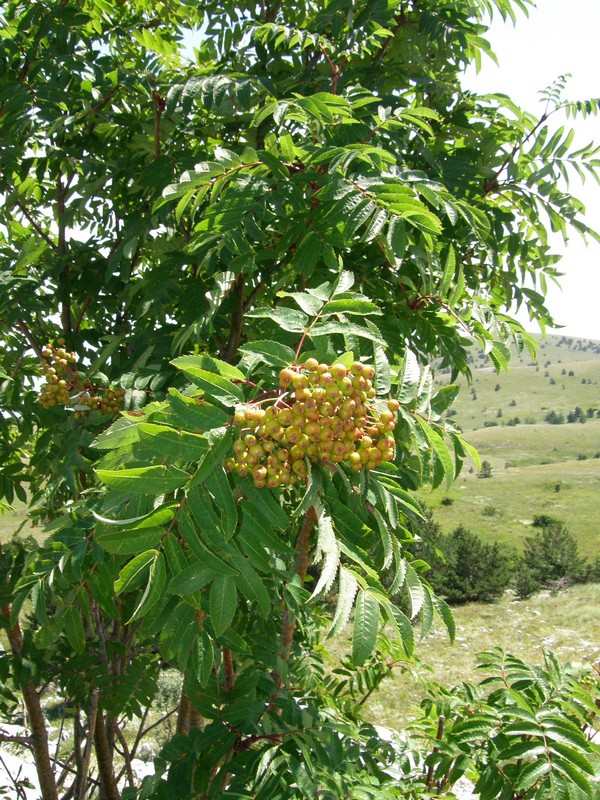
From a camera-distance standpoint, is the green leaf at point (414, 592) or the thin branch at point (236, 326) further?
the thin branch at point (236, 326)

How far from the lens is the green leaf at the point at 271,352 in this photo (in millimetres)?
1342

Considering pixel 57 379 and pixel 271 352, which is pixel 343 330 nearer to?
pixel 271 352

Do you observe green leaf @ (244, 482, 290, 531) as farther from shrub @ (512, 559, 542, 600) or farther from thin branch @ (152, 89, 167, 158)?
shrub @ (512, 559, 542, 600)

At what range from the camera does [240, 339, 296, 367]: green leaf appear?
1.34m

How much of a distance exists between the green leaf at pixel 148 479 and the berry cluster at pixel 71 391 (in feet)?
3.69

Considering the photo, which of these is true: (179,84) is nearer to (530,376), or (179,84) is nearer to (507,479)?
(507,479)

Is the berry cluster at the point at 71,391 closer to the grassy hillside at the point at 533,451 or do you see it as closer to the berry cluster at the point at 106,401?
the berry cluster at the point at 106,401

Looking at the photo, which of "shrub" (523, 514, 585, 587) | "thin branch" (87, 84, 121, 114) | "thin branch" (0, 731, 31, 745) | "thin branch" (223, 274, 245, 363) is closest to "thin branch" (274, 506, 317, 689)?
"thin branch" (223, 274, 245, 363)

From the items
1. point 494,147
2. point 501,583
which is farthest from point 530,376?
point 494,147

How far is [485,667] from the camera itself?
92.2 inches

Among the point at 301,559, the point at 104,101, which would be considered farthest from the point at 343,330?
the point at 104,101

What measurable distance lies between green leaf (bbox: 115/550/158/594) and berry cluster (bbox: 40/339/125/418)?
1093 millimetres

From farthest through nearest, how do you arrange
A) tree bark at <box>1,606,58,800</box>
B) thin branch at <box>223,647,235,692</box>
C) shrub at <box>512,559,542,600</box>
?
1. shrub at <box>512,559,542,600</box>
2. tree bark at <box>1,606,58,800</box>
3. thin branch at <box>223,647,235,692</box>

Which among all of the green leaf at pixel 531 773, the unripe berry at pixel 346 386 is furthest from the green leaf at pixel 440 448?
the green leaf at pixel 531 773
